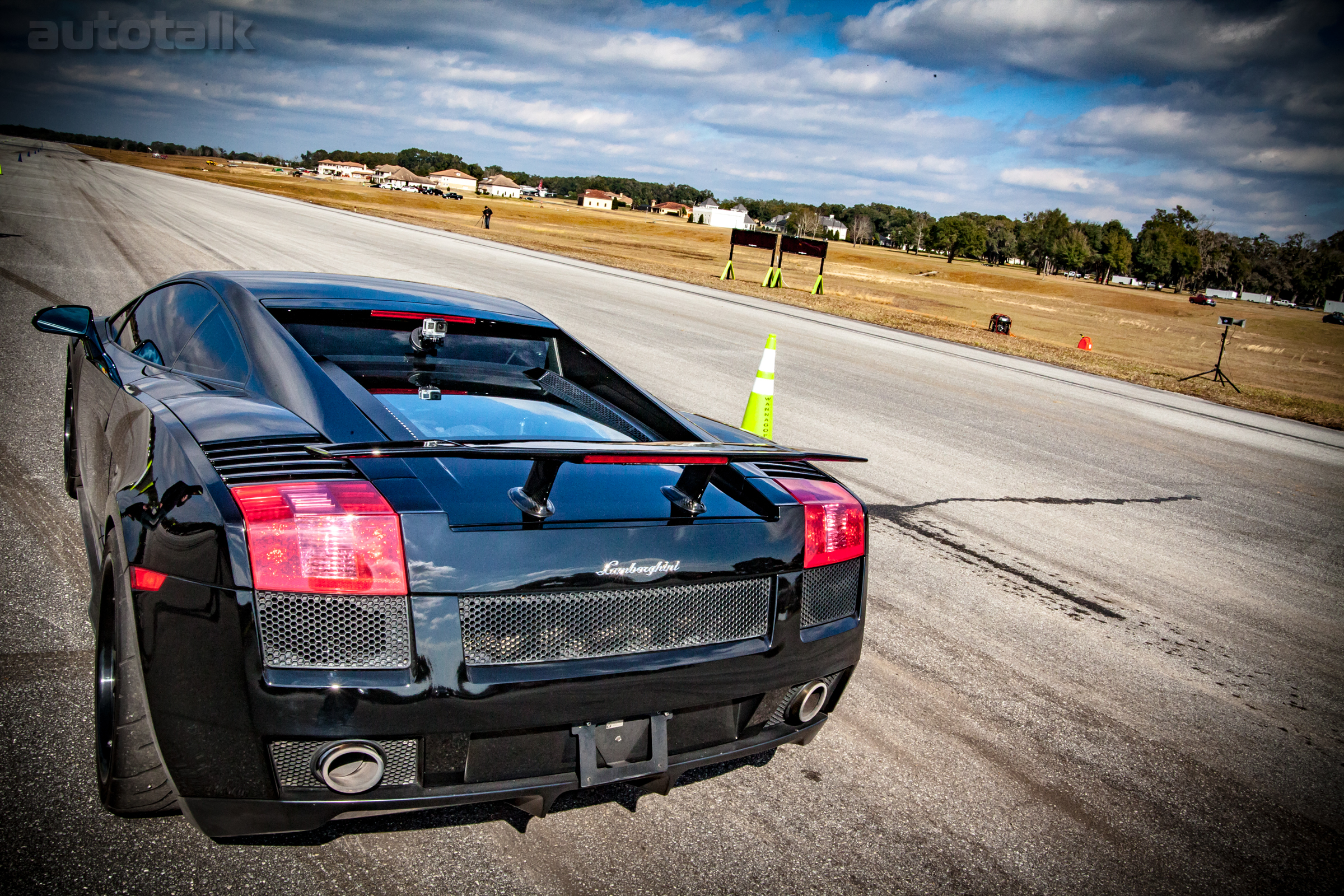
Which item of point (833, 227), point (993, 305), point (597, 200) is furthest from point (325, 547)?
point (833, 227)

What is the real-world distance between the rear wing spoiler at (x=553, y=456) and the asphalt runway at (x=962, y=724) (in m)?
0.97

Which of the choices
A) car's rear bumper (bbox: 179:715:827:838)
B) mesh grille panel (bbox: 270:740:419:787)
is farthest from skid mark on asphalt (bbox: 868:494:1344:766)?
mesh grille panel (bbox: 270:740:419:787)

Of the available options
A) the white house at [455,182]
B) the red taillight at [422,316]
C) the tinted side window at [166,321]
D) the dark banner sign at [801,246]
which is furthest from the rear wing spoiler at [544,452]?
the white house at [455,182]

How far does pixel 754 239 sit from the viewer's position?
33.2 m

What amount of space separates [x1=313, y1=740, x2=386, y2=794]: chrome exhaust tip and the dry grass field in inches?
684

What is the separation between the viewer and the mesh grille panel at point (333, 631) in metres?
1.81

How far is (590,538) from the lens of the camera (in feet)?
6.59

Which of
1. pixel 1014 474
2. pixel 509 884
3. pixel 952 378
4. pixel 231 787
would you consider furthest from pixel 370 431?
pixel 952 378

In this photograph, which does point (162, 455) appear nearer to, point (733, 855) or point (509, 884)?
point (509, 884)

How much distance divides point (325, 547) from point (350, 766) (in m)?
0.50

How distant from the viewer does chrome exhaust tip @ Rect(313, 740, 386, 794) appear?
1.84 metres

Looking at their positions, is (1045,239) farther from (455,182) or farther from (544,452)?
(544,452)

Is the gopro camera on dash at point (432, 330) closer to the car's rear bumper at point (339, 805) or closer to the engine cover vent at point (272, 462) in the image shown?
the engine cover vent at point (272, 462)

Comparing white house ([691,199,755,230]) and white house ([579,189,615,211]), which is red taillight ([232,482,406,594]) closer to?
white house ([691,199,755,230])
